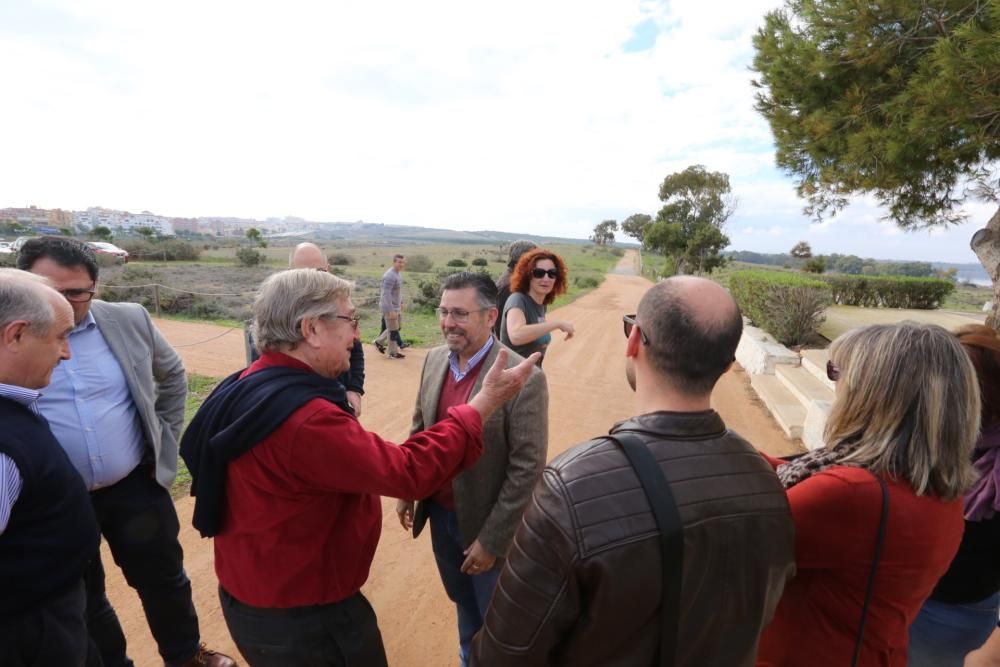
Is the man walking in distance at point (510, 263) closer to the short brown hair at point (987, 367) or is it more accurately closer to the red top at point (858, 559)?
the short brown hair at point (987, 367)

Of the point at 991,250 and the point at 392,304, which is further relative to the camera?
the point at 392,304

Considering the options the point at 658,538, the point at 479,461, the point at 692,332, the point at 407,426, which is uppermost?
the point at 692,332

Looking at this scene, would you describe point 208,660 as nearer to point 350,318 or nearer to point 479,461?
point 479,461

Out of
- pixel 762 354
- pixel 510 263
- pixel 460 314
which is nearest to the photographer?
pixel 460 314

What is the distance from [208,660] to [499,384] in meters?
2.44

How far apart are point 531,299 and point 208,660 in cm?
314

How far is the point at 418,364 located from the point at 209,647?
20.8 ft

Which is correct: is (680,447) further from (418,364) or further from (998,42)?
(418,364)

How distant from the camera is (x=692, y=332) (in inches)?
44.2

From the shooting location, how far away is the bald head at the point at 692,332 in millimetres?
1123

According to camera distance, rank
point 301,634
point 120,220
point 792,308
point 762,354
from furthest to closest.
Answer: point 120,220 → point 792,308 → point 762,354 → point 301,634

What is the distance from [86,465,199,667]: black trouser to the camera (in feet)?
7.82

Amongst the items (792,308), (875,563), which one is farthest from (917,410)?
(792,308)

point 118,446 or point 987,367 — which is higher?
point 987,367
